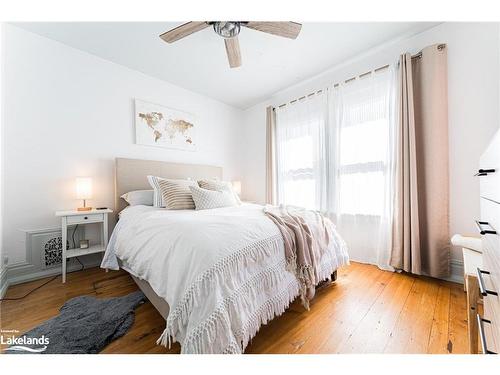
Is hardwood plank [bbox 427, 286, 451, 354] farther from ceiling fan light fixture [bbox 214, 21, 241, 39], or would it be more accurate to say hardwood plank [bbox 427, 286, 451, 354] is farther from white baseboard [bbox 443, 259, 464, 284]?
ceiling fan light fixture [bbox 214, 21, 241, 39]

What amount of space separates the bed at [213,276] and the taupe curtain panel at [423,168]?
1177 mm

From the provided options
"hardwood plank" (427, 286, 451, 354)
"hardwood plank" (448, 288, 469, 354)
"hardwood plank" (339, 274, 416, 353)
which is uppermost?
"hardwood plank" (448, 288, 469, 354)

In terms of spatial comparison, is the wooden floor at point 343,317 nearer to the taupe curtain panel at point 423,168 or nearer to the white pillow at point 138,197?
the taupe curtain panel at point 423,168

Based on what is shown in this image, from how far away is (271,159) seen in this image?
346cm

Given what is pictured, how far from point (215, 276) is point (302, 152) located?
2.57 metres

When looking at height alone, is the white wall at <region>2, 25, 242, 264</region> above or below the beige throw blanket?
above

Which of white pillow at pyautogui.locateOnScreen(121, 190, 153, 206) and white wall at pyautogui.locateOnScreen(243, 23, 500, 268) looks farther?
white pillow at pyautogui.locateOnScreen(121, 190, 153, 206)

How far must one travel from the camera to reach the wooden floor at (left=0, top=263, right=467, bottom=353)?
110 centimetres

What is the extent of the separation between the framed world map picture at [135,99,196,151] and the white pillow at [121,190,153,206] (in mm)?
788

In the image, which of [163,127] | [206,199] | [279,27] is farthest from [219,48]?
[206,199]

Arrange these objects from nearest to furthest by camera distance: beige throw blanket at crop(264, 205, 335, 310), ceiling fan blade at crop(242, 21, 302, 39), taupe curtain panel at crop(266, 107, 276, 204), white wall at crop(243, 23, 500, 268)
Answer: beige throw blanket at crop(264, 205, 335, 310) → ceiling fan blade at crop(242, 21, 302, 39) → white wall at crop(243, 23, 500, 268) → taupe curtain panel at crop(266, 107, 276, 204)

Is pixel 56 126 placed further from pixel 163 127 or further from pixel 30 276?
pixel 30 276

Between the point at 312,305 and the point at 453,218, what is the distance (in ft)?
5.44

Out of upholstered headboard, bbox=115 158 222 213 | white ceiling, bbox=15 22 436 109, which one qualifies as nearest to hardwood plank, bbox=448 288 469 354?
white ceiling, bbox=15 22 436 109
